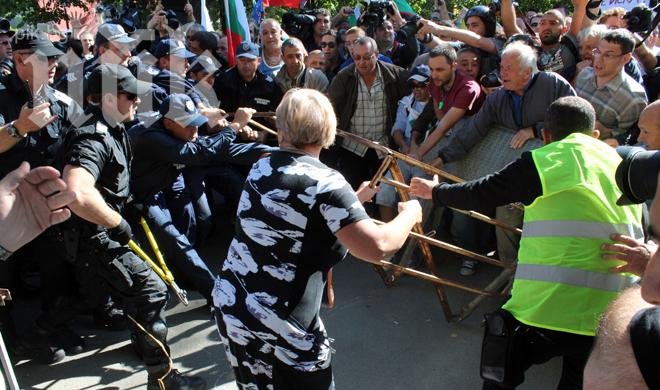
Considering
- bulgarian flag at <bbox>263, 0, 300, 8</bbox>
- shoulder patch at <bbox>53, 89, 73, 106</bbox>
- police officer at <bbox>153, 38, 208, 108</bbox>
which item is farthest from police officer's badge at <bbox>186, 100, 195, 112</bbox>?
bulgarian flag at <bbox>263, 0, 300, 8</bbox>

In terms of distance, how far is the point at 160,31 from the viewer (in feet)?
26.7

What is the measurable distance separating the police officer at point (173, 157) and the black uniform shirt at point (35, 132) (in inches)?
20.1

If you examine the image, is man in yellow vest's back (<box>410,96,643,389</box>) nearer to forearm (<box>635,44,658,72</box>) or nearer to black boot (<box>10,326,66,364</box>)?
black boot (<box>10,326,66,364</box>)

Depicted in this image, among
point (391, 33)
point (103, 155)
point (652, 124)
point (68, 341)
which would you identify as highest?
point (652, 124)

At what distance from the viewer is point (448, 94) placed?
4844 mm

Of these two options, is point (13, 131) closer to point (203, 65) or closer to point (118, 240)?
point (118, 240)

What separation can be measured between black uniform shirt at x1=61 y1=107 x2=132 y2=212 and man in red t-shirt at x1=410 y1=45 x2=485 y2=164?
2375mm

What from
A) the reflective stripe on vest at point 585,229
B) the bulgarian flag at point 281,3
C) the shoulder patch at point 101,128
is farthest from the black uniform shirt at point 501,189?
the bulgarian flag at point 281,3

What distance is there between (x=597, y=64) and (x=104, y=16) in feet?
28.8

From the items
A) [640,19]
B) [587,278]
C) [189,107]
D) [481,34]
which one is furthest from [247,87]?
[587,278]

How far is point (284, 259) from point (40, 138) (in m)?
2.72

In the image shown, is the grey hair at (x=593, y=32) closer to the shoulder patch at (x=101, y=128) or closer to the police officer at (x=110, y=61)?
the police officer at (x=110, y=61)

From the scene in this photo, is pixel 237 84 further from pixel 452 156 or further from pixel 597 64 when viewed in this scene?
pixel 597 64

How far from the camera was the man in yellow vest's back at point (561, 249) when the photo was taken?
236 cm
